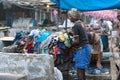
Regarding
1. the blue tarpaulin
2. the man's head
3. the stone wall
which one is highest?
the blue tarpaulin

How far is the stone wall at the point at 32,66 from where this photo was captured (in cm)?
573

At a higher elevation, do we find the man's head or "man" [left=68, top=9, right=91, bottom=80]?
the man's head

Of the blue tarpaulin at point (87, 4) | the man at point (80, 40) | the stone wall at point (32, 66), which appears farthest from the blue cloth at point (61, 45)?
the stone wall at point (32, 66)

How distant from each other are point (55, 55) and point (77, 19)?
125 cm

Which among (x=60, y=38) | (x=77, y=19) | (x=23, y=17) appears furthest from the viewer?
(x=23, y=17)

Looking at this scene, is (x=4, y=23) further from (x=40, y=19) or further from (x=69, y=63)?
(x=69, y=63)

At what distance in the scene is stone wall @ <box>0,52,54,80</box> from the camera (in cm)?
A: 573

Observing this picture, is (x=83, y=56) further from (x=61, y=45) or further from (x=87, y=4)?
(x=87, y=4)

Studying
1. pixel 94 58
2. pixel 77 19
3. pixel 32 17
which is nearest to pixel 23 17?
pixel 32 17

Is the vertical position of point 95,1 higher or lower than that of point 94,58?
higher

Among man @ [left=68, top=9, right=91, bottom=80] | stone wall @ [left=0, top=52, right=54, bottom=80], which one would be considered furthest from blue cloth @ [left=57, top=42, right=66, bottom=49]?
stone wall @ [left=0, top=52, right=54, bottom=80]

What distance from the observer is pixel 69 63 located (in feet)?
26.6

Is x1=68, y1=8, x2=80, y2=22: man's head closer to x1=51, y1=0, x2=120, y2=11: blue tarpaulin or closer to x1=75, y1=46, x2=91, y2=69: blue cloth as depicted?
x1=75, y1=46, x2=91, y2=69: blue cloth

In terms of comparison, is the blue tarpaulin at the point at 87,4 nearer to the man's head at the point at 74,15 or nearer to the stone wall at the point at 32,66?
the man's head at the point at 74,15
